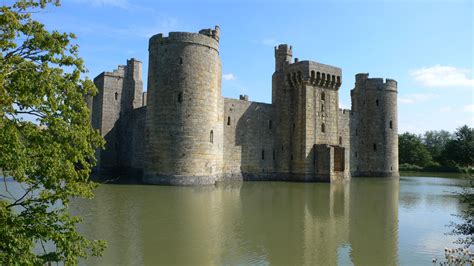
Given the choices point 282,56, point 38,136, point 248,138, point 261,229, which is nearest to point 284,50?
point 282,56

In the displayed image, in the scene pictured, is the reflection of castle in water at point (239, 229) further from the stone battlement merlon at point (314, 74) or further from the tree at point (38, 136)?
the stone battlement merlon at point (314, 74)

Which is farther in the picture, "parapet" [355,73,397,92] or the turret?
"parapet" [355,73,397,92]

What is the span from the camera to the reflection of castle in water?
8.45 meters

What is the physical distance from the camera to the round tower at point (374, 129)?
122 ft

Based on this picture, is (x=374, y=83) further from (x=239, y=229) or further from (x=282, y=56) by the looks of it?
(x=239, y=229)

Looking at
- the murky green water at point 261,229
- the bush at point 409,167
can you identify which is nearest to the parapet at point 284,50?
the murky green water at point 261,229

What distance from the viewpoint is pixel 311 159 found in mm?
29562

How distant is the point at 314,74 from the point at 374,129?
1119cm

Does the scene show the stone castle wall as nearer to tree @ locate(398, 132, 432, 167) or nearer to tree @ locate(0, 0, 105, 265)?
tree @ locate(0, 0, 105, 265)

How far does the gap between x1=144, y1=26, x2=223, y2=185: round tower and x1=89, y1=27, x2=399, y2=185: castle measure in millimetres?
58

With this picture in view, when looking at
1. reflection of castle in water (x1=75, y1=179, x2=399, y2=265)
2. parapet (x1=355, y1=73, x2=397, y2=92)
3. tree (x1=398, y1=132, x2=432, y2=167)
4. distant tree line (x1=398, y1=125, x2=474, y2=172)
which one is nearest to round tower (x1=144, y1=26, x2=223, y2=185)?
reflection of castle in water (x1=75, y1=179, x2=399, y2=265)

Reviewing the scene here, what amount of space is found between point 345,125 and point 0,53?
3420cm

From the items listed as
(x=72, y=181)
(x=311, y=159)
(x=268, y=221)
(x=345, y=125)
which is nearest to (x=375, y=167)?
(x=345, y=125)

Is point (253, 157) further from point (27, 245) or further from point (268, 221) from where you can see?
point (27, 245)
